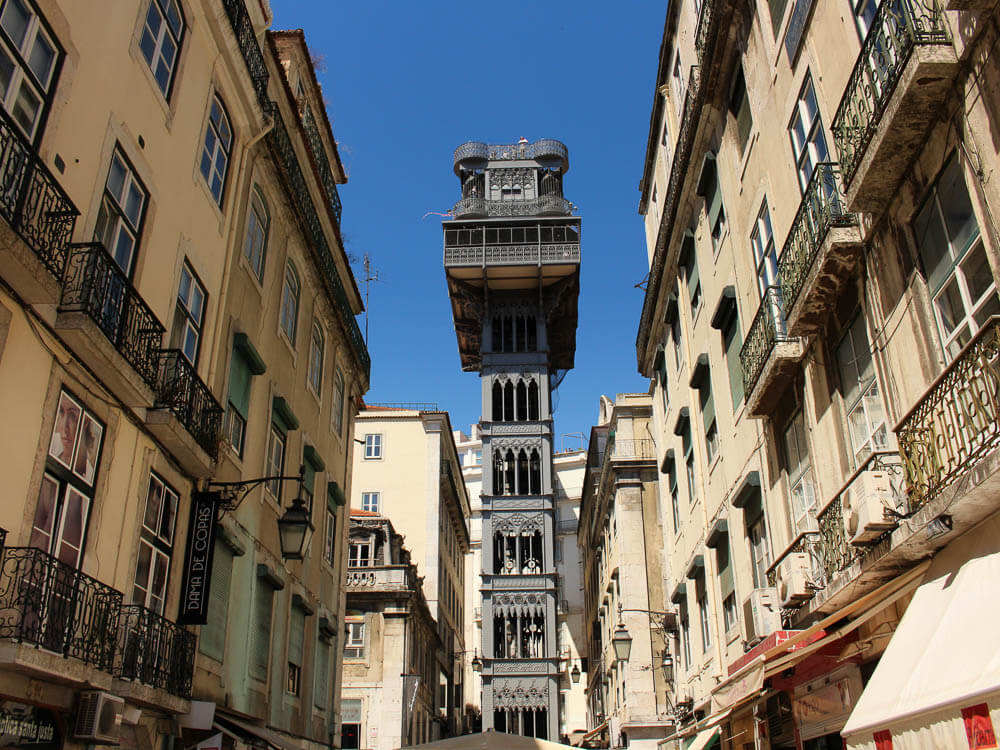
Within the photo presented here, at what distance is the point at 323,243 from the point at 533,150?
38.6 m

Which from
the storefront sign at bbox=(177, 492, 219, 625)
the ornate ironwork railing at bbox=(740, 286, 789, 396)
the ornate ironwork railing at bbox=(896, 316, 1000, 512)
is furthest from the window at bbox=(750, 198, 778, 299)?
the storefront sign at bbox=(177, 492, 219, 625)

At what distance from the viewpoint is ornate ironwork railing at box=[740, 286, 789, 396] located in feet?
37.4

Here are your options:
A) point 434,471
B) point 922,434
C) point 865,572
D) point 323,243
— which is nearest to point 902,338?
point 922,434

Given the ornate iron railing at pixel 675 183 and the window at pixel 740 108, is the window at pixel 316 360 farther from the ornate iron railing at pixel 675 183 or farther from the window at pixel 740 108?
the window at pixel 740 108

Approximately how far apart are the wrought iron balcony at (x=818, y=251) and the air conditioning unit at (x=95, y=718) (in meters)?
8.31

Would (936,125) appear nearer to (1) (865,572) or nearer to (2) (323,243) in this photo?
(1) (865,572)

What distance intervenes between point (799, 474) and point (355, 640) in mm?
23105

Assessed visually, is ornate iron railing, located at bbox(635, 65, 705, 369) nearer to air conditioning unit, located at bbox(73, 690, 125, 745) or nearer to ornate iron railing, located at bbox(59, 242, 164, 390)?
ornate iron railing, located at bbox(59, 242, 164, 390)

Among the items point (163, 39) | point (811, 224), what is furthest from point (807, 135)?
point (163, 39)

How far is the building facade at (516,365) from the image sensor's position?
142 ft

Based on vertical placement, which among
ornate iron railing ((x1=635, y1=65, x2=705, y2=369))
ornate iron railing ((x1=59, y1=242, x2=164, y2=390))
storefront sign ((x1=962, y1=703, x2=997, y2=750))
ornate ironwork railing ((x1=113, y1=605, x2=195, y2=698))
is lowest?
storefront sign ((x1=962, y1=703, x2=997, y2=750))

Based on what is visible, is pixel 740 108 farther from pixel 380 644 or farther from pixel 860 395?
pixel 380 644

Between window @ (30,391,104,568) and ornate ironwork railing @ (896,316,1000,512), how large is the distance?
7366 millimetres

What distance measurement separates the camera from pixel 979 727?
561 centimetres
